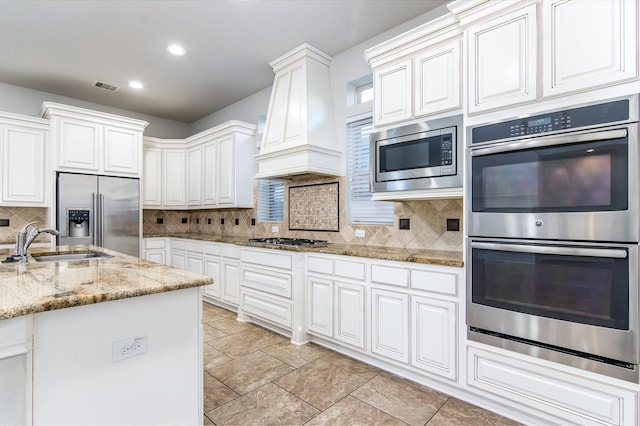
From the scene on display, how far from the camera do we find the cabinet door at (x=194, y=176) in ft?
→ 17.0

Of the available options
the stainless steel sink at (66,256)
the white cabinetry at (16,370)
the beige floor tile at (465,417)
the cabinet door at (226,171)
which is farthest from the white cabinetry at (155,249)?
the beige floor tile at (465,417)

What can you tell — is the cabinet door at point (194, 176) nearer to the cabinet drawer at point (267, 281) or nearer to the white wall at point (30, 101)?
the white wall at point (30, 101)

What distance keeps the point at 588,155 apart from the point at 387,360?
1.83 metres

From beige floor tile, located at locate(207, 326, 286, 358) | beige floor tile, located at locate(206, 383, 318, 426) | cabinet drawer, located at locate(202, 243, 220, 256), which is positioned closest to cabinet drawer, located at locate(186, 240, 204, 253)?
cabinet drawer, located at locate(202, 243, 220, 256)

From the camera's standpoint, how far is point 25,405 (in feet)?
3.88

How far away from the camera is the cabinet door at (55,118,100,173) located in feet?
13.6

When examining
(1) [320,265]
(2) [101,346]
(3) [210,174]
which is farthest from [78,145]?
(2) [101,346]

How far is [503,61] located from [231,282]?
349cm

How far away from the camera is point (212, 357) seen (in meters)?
2.80

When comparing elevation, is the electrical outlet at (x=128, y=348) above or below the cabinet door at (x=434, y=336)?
above

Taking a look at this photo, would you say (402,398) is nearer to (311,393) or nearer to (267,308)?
(311,393)

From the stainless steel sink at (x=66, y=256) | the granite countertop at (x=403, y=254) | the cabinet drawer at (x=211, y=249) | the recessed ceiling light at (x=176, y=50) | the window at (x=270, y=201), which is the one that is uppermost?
the recessed ceiling light at (x=176, y=50)

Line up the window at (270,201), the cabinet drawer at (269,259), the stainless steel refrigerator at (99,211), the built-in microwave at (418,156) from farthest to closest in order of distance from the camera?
the window at (270,201), the stainless steel refrigerator at (99,211), the cabinet drawer at (269,259), the built-in microwave at (418,156)

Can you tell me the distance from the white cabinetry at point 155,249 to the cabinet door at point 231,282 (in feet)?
5.04
